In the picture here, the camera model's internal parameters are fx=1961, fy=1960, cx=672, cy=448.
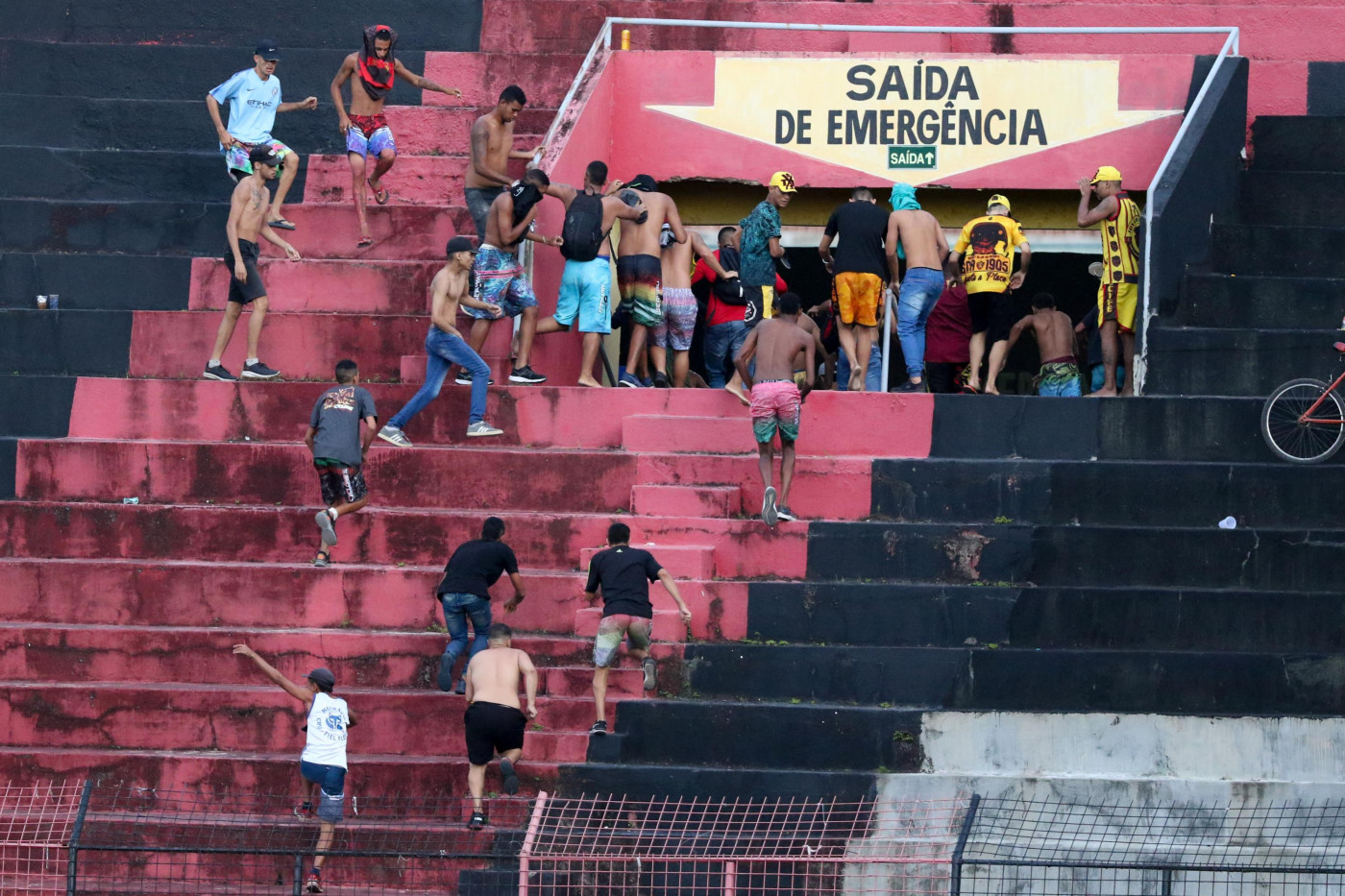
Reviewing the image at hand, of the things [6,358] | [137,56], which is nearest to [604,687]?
[6,358]

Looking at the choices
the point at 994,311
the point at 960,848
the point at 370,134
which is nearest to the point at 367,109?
the point at 370,134

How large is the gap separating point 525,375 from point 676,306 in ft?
4.64

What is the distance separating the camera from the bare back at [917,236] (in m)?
15.3

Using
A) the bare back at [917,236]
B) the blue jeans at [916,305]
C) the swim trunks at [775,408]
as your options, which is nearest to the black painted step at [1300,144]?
the bare back at [917,236]

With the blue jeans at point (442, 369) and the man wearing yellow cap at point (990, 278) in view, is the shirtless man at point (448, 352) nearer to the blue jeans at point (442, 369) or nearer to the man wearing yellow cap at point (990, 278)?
the blue jeans at point (442, 369)

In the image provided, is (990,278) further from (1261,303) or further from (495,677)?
(495,677)

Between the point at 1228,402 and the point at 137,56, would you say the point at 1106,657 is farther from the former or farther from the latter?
the point at 137,56

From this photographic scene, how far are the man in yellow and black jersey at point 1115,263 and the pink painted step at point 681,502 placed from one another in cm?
337

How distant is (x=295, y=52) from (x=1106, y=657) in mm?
9751

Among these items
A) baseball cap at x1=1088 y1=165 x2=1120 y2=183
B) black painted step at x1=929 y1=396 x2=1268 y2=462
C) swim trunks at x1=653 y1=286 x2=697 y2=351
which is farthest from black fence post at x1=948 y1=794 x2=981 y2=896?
baseball cap at x1=1088 y1=165 x2=1120 y2=183

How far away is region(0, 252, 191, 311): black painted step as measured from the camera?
630 inches

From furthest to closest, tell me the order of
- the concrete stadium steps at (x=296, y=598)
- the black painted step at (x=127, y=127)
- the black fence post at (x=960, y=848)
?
the black painted step at (x=127, y=127) < the concrete stadium steps at (x=296, y=598) < the black fence post at (x=960, y=848)

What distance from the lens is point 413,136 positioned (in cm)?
1758

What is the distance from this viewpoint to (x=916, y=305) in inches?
603
